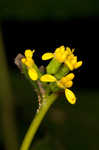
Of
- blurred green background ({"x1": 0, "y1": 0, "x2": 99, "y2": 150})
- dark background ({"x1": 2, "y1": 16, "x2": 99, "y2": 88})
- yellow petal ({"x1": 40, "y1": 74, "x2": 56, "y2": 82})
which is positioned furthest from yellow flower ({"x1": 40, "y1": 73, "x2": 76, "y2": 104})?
dark background ({"x1": 2, "y1": 16, "x2": 99, "y2": 88})

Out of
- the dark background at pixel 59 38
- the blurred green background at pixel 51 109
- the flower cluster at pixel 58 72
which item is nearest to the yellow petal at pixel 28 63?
the flower cluster at pixel 58 72

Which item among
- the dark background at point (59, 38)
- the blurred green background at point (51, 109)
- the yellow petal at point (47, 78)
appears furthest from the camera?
the dark background at point (59, 38)

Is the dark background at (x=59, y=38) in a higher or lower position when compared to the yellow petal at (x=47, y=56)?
lower

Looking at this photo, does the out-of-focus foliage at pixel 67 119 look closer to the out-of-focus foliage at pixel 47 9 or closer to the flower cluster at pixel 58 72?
the out-of-focus foliage at pixel 47 9

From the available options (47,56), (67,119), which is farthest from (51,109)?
(47,56)

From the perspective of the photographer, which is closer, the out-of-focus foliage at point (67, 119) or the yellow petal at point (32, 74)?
the yellow petal at point (32, 74)
